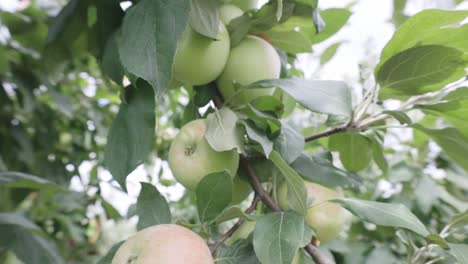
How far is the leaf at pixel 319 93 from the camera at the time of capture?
1.97 feet

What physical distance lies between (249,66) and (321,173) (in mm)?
194

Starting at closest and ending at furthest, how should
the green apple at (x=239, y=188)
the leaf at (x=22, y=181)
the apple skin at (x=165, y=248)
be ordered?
1. the apple skin at (x=165, y=248)
2. the green apple at (x=239, y=188)
3. the leaf at (x=22, y=181)

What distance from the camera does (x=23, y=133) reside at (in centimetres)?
133

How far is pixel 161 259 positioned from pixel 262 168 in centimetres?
25

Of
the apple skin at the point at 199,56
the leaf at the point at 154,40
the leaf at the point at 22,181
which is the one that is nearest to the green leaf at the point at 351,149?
the apple skin at the point at 199,56

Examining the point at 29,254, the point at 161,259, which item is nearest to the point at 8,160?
the point at 29,254

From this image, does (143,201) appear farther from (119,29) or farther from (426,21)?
(426,21)

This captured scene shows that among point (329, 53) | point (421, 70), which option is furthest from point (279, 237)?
point (329, 53)

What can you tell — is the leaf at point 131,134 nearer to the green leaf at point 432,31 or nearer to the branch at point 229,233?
the branch at point 229,233

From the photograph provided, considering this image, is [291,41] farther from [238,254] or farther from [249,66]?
[238,254]

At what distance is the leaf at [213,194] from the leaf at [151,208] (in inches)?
2.0

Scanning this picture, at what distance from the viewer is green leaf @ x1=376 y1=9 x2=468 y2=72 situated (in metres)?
0.62

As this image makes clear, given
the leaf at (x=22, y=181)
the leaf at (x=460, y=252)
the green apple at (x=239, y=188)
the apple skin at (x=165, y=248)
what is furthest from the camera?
the leaf at (x=22, y=181)

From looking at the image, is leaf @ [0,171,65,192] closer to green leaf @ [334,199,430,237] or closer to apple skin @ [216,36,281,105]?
apple skin @ [216,36,281,105]
